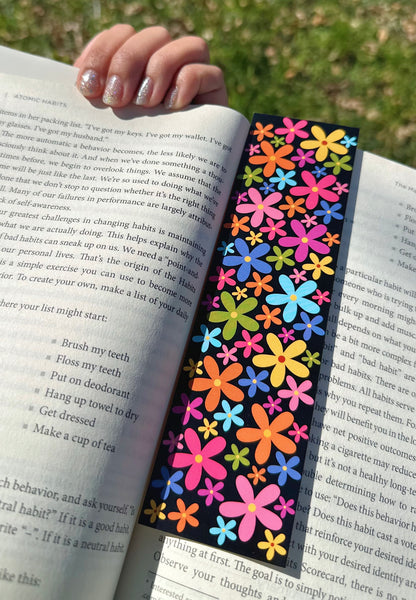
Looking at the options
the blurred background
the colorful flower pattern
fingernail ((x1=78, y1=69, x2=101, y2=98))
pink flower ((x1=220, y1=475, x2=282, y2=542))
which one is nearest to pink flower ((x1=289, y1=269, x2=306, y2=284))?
the colorful flower pattern

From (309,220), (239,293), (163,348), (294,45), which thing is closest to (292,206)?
(309,220)

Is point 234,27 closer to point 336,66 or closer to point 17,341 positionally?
point 336,66

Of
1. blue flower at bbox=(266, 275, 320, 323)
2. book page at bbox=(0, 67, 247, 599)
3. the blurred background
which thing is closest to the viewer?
book page at bbox=(0, 67, 247, 599)

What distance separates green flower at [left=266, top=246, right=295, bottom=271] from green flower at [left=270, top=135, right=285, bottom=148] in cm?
14

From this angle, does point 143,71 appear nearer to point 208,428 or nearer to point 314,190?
point 314,190

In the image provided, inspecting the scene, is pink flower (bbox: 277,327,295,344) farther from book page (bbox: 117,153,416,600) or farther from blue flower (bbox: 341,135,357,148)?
blue flower (bbox: 341,135,357,148)

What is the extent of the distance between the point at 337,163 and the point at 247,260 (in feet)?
0.56

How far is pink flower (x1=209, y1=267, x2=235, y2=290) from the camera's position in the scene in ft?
1.78

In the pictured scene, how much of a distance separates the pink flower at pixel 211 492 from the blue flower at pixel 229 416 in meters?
0.05

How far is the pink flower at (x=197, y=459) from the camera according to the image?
47 cm

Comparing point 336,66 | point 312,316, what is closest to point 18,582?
point 312,316

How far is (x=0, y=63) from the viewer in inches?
23.9

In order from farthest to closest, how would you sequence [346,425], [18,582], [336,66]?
1. [336,66]
2. [346,425]
3. [18,582]

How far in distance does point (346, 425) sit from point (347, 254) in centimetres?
19
